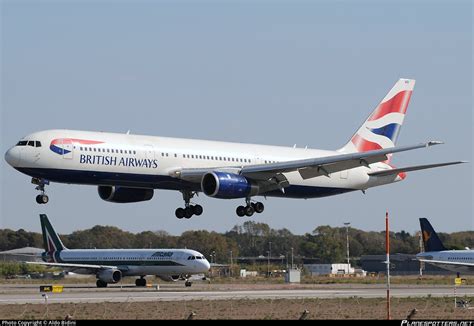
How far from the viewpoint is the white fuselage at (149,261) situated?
328 ft

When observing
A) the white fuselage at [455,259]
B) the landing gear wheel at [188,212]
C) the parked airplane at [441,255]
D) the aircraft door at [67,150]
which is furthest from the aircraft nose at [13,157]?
the white fuselage at [455,259]

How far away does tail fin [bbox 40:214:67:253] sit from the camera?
113 metres

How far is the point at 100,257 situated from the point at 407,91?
3471cm

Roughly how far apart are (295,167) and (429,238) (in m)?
43.9

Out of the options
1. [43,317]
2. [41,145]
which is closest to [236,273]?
[41,145]

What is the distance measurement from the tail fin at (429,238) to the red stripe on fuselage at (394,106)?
27.4 meters

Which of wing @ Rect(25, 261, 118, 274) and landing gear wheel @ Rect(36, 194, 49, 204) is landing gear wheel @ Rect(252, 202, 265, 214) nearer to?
landing gear wheel @ Rect(36, 194, 49, 204)

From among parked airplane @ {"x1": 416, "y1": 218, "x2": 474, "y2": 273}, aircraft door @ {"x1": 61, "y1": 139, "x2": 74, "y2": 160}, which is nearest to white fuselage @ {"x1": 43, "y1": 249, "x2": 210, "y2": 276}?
parked airplane @ {"x1": 416, "y1": 218, "x2": 474, "y2": 273}

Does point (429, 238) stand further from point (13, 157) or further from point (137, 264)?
point (13, 157)

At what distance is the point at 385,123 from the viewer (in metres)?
84.9

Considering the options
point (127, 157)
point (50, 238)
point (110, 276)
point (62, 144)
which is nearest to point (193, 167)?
point (127, 157)

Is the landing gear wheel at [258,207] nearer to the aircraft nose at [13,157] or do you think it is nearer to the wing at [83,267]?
the aircraft nose at [13,157]

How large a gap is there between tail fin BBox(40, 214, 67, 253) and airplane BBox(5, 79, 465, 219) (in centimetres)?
4000

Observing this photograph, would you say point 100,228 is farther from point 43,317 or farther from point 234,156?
point 43,317
